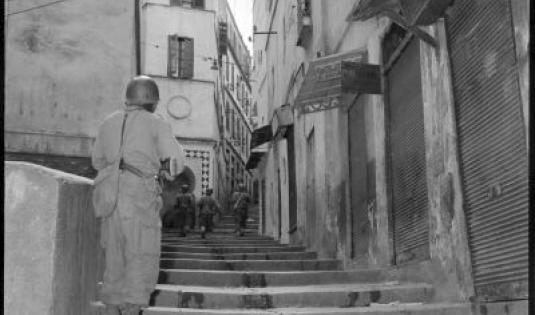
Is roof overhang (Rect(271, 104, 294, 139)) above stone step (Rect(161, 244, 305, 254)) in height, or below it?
above

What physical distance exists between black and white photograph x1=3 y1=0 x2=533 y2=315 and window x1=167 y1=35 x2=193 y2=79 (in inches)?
526

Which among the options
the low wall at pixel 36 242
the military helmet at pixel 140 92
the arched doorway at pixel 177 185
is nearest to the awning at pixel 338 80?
the military helmet at pixel 140 92

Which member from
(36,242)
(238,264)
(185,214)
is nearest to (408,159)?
(238,264)

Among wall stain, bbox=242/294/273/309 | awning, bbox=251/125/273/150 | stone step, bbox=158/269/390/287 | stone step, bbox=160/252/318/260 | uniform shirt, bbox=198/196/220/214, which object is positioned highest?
awning, bbox=251/125/273/150

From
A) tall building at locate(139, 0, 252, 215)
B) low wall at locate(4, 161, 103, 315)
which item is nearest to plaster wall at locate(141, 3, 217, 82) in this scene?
tall building at locate(139, 0, 252, 215)

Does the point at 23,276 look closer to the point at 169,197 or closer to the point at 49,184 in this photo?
the point at 49,184

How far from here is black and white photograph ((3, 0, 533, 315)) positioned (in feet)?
14.0

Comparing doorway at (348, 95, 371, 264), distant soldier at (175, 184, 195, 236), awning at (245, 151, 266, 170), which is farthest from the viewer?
awning at (245, 151, 266, 170)

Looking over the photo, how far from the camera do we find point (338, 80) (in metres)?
7.93

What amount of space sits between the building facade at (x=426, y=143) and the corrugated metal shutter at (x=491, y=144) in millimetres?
12

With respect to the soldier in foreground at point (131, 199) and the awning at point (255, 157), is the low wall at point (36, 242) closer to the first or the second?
the soldier in foreground at point (131, 199)

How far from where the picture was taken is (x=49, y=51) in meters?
12.3

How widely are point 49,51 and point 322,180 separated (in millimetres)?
5757

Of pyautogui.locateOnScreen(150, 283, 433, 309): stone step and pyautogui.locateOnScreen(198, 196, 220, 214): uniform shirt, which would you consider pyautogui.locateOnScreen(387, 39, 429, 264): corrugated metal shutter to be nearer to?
pyautogui.locateOnScreen(150, 283, 433, 309): stone step
